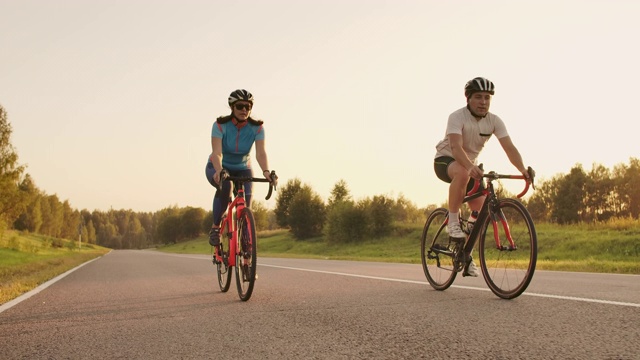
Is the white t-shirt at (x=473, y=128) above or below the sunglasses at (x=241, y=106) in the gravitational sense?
below

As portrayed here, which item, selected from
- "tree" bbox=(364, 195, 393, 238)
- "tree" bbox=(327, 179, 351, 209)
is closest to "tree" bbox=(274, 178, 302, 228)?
"tree" bbox=(327, 179, 351, 209)

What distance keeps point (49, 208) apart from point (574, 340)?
13235 cm

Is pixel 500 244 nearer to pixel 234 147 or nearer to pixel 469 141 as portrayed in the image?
pixel 469 141

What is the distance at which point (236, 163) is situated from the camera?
648 centimetres

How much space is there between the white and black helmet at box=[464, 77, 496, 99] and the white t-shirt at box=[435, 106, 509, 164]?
0.77 feet

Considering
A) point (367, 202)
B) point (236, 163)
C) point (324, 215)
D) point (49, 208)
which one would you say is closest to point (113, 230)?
point (49, 208)

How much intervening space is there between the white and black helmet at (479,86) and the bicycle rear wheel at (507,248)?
46.0 inches

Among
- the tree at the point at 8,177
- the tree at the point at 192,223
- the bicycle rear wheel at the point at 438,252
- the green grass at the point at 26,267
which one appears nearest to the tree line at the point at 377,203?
the tree at the point at 8,177

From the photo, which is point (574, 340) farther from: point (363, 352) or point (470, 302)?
point (470, 302)

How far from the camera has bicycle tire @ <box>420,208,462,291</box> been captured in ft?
19.6

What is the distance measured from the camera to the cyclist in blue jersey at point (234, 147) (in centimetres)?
607

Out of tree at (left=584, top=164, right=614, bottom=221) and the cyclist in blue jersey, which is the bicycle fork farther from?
tree at (left=584, top=164, right=614, bottom=221)

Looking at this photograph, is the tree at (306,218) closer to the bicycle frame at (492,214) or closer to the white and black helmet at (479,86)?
the bicycle frame at (492,214)

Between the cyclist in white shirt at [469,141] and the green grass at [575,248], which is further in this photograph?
the green grass at [575,248]
